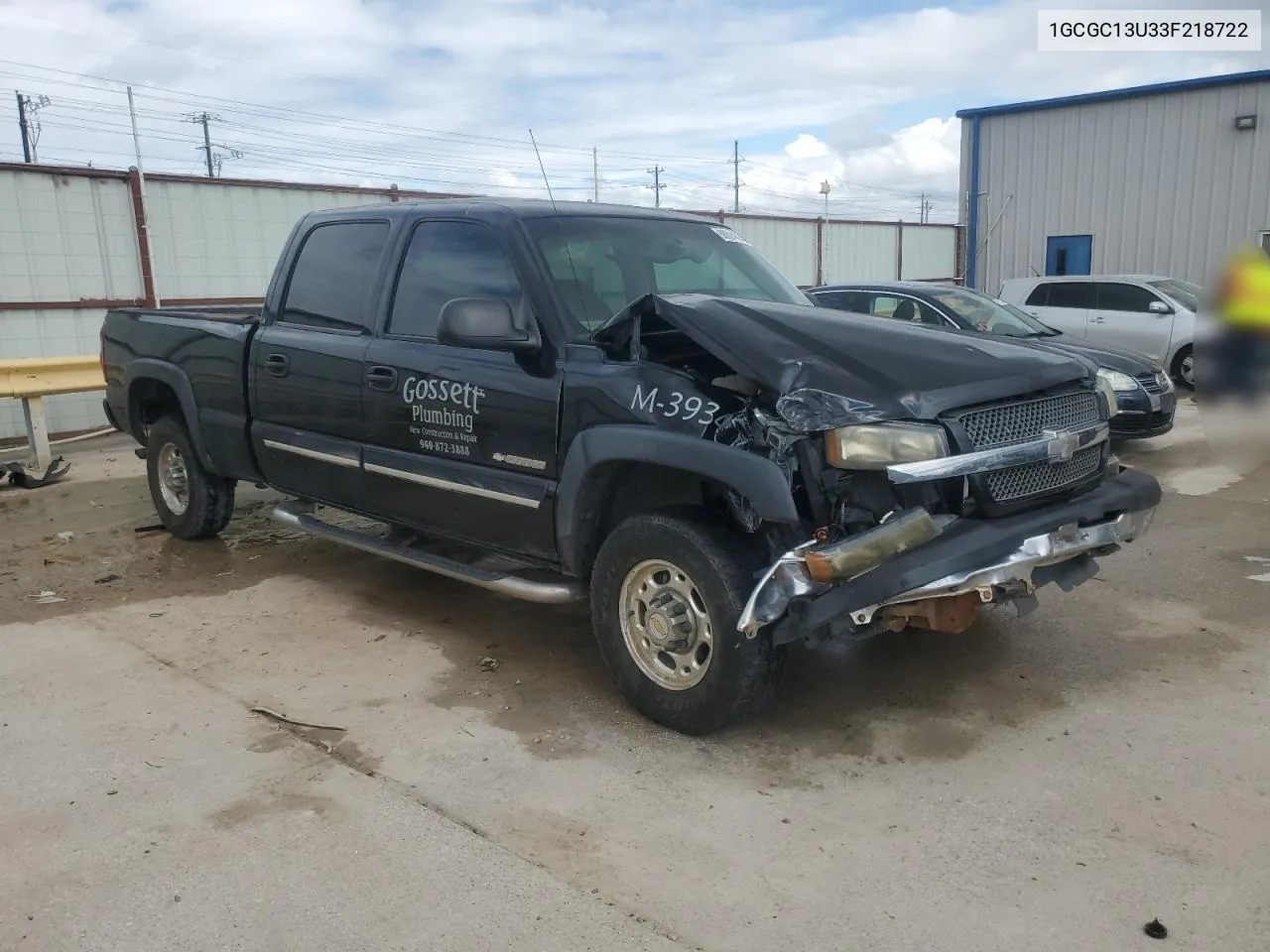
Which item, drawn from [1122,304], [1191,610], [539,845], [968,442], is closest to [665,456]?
[968,442]

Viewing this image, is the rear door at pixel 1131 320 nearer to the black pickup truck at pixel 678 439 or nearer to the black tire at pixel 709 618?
the black pickup truck at pixel 678 439

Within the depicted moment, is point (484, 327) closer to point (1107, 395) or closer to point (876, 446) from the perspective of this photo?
point (876, 446)

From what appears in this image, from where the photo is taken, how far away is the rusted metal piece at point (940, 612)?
11.2ft

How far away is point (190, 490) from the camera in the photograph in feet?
21.5

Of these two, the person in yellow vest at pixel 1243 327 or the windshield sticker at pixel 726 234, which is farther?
the windshield sticker at pixel 726 234

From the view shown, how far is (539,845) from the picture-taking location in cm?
310

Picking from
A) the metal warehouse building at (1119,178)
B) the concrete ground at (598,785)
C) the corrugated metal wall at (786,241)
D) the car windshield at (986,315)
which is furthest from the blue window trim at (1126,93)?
the concrete ground at (598,785)

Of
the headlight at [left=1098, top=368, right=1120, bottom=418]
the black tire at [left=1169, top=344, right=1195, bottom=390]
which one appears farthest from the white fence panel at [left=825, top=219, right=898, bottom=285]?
the headlight at [left=1098, top=368, right=1120, bottom=418]

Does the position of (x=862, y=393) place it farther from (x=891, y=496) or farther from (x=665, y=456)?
(x=665, y=456)

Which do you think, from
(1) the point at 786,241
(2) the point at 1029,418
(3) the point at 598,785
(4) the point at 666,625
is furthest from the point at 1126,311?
(3) the point at 598,785

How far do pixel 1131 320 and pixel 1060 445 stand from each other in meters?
10.0

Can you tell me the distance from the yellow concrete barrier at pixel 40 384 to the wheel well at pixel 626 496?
7.42 metres

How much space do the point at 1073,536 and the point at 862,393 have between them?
3.20 feet

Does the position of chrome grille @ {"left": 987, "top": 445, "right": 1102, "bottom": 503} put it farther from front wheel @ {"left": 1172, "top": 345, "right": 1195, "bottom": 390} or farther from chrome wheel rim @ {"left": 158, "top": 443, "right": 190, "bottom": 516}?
front wheel @ {"left": 1172, "top": 345, "right": 1195, "bottom": 390}
